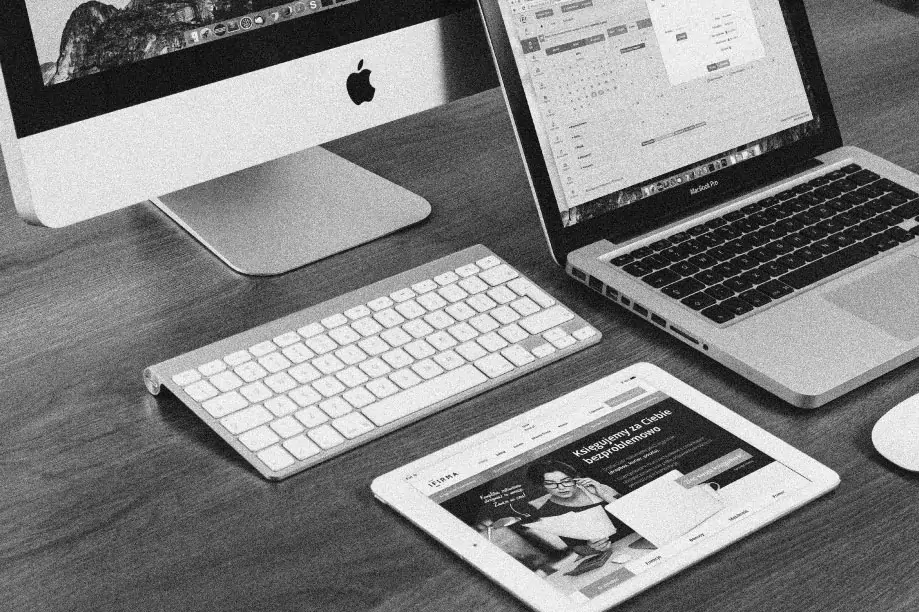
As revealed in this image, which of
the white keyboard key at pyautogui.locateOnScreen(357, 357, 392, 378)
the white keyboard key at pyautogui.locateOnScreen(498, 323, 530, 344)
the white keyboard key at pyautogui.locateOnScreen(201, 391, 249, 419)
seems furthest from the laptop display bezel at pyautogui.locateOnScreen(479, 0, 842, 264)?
the white keyboard key at pyautogui.locateOnScreen(201, 391, 249, 419)

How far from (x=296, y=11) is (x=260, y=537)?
19.5 inches

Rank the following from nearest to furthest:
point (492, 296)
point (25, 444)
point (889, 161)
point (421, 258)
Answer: point (25, 444) < point (492, 296) < point (421, 258) < point (889, 161)

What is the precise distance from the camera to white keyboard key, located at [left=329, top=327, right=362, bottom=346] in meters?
0.89

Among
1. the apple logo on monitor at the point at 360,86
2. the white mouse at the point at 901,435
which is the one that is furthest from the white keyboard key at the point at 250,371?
the white mouse at the point at 901,435

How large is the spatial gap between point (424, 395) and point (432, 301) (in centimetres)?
12

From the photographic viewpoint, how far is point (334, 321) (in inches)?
36.1

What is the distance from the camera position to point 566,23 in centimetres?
101

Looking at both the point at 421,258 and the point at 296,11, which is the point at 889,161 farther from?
the point at 296,11

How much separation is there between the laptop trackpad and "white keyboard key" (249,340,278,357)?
45cm

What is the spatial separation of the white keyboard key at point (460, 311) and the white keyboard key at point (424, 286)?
30 millimetres

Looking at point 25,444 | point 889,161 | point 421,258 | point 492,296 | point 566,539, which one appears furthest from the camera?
point 889,161

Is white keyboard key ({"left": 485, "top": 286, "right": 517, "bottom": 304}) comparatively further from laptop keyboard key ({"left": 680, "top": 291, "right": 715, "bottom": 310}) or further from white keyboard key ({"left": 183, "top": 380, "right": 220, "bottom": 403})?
white keyboard key ({"left": 183, "top": 380, "right": 220, "bottom": 403})

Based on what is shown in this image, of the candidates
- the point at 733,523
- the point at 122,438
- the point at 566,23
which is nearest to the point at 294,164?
the point at 566,23

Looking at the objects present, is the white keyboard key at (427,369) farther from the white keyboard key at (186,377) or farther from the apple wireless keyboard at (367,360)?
the white keyboard key at (186,377)
